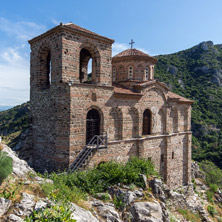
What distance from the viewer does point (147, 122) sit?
54.9 ft

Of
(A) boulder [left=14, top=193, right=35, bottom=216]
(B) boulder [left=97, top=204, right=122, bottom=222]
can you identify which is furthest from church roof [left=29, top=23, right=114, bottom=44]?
(B) boulder [left=97, top=204, right=122, bottom=222]

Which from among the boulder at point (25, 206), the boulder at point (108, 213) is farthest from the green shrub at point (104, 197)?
the boulder at point (25, 206)

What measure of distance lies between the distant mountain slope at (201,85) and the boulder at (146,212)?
31987mm

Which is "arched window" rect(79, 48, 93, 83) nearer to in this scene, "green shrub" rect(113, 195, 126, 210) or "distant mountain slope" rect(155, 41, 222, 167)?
"green shrub" rect(113, 195, 126, 210)

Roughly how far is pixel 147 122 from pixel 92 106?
5662mm

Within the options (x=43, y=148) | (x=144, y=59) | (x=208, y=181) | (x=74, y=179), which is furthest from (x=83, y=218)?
(x=208, y=181)

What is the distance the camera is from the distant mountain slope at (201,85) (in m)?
42.3

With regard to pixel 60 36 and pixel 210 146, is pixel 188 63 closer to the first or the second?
pixel 210 146

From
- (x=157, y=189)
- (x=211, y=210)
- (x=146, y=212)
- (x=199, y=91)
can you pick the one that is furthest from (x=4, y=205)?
(x=199, y=91)

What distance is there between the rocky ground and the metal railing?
2.52 m

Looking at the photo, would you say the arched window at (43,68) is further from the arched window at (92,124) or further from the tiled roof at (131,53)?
the tiled roof at (131,53)

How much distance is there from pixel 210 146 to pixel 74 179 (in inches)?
1484

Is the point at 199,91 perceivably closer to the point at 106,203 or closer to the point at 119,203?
the point at 119,203

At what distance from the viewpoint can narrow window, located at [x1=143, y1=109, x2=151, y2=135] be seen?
16.5 meters
